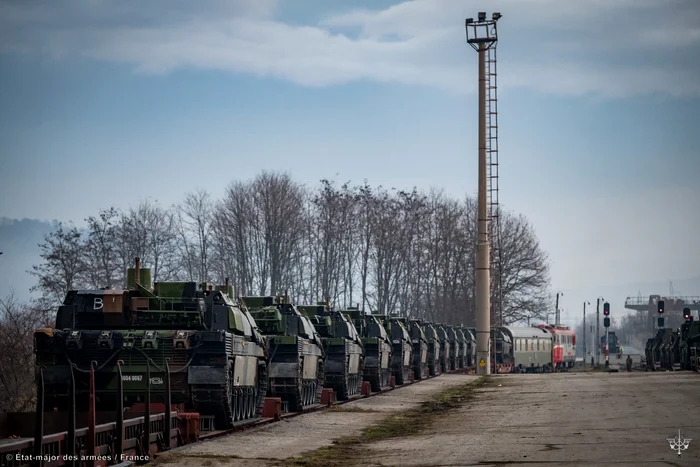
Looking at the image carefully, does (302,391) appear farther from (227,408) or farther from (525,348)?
(525,348)

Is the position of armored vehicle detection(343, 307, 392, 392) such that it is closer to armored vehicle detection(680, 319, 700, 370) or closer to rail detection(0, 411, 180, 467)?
armored vehicle detection(680, 319, 700, 370)

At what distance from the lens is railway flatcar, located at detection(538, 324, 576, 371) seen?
268 feet

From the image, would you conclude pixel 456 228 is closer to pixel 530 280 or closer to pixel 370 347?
pixel 530 280

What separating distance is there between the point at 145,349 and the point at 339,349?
47.3 feet

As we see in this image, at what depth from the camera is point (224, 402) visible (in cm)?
2145

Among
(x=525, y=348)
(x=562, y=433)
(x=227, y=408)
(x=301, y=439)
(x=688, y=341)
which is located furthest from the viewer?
(x=525, y=348)

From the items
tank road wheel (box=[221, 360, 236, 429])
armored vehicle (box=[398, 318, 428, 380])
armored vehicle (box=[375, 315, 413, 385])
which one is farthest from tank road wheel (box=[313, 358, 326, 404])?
armored vehicle (box=[398, 318, 428, 380])

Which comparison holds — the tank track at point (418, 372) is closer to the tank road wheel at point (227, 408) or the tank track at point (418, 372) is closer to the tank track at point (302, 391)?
the tank track at point (302, 391)

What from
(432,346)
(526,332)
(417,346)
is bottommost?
(432,346)

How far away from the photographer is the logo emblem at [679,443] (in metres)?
16.0

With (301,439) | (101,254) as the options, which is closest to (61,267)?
(101,254)

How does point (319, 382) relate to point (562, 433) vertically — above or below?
above

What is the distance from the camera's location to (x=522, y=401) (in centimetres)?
3139

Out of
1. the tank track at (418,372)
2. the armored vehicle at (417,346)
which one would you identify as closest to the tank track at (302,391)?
the armored vehicle at (417,346)
